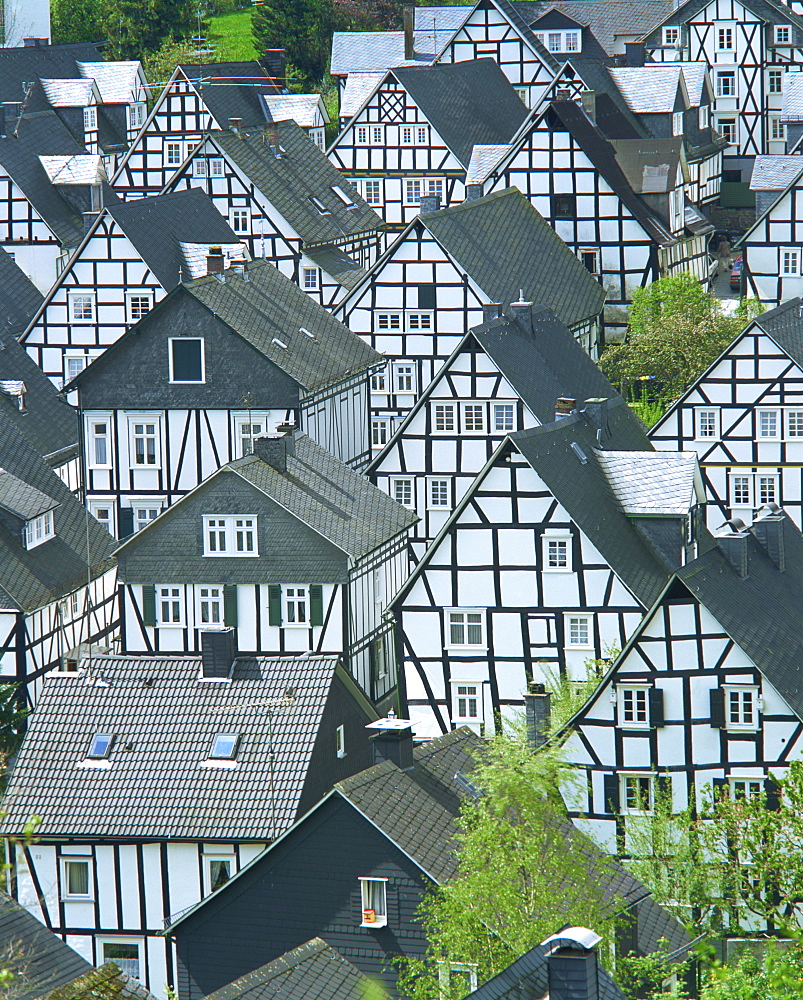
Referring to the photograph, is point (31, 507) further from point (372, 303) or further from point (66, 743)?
point (372, 303)

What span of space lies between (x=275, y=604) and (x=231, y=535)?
6.32ft

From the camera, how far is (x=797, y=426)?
6319cm

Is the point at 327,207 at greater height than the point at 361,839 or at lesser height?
greater

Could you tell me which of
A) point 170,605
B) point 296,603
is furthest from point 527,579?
point 170,605

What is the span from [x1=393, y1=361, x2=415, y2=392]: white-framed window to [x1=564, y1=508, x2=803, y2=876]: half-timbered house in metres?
25.5

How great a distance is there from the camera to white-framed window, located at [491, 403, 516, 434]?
209ft

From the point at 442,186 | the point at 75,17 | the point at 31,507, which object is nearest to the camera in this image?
the point at 31,507

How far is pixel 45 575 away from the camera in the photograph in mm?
56281

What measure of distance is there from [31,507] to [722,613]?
18.7 meters

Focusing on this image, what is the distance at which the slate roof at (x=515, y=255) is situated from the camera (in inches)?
Answer: 2800

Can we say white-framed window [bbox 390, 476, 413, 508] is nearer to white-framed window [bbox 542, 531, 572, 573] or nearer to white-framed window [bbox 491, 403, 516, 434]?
white-framed window [bbox 491, 403, 516, 434]

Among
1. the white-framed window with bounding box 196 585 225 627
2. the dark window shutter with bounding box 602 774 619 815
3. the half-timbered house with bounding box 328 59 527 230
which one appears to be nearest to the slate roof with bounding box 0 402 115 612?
the white-framed window with bounding box 196 585 225 627

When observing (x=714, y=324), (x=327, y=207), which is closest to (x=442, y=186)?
(x=327, y=207)

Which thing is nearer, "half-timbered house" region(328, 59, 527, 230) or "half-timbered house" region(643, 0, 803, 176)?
"half-timbered house" region(328, 59, 527, 230)
